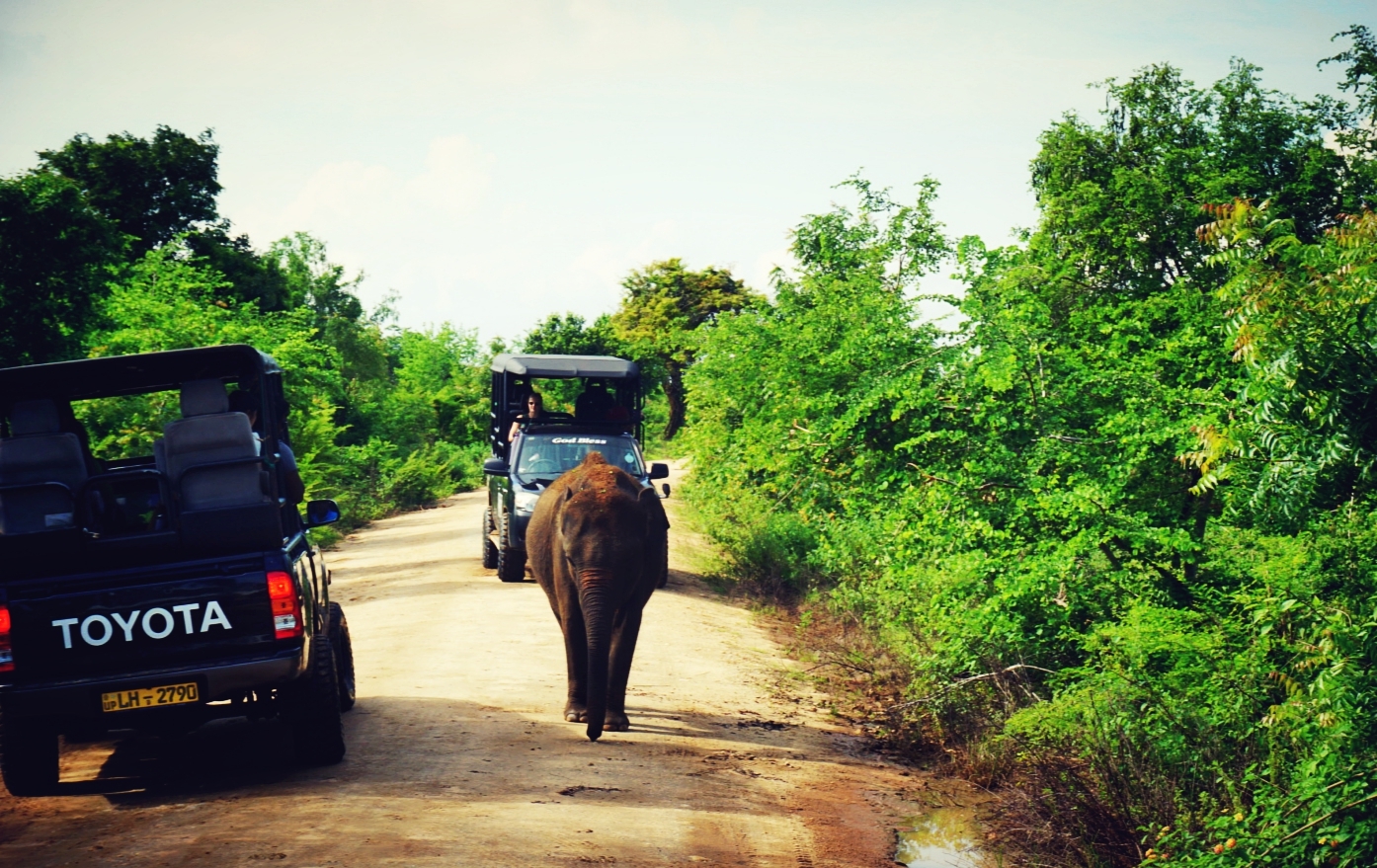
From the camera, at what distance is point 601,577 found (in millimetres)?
9914

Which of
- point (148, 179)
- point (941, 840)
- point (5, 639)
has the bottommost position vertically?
point (941, 840)

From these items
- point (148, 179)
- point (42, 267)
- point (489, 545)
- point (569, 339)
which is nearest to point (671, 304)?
point (569, 339)

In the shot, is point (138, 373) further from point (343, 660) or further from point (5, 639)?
point (343, 660)

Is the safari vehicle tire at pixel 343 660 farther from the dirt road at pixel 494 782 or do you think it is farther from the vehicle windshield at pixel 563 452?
the vehicle windshield at pixel 563 452

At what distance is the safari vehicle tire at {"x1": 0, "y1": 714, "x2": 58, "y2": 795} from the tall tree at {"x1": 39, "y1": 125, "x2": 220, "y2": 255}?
1272 inches

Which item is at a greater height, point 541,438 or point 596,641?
point 541,438

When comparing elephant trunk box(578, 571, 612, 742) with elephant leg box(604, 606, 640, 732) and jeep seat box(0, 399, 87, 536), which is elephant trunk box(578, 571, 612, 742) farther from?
jeep seat box(0, 399, 87, 536)

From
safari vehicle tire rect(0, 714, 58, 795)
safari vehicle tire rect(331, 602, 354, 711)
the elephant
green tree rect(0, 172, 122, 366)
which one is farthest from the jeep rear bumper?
green tree rect(0, 172, 122, 366)

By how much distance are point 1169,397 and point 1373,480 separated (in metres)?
4.63

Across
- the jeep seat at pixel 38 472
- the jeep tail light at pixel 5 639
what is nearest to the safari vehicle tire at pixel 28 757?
the jeep tail light at pixel 5 639

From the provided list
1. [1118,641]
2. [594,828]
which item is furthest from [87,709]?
[1118,641]

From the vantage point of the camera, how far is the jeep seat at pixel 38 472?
302 inches

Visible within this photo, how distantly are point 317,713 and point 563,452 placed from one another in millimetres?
9964

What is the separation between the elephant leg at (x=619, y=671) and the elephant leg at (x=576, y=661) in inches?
10.7
